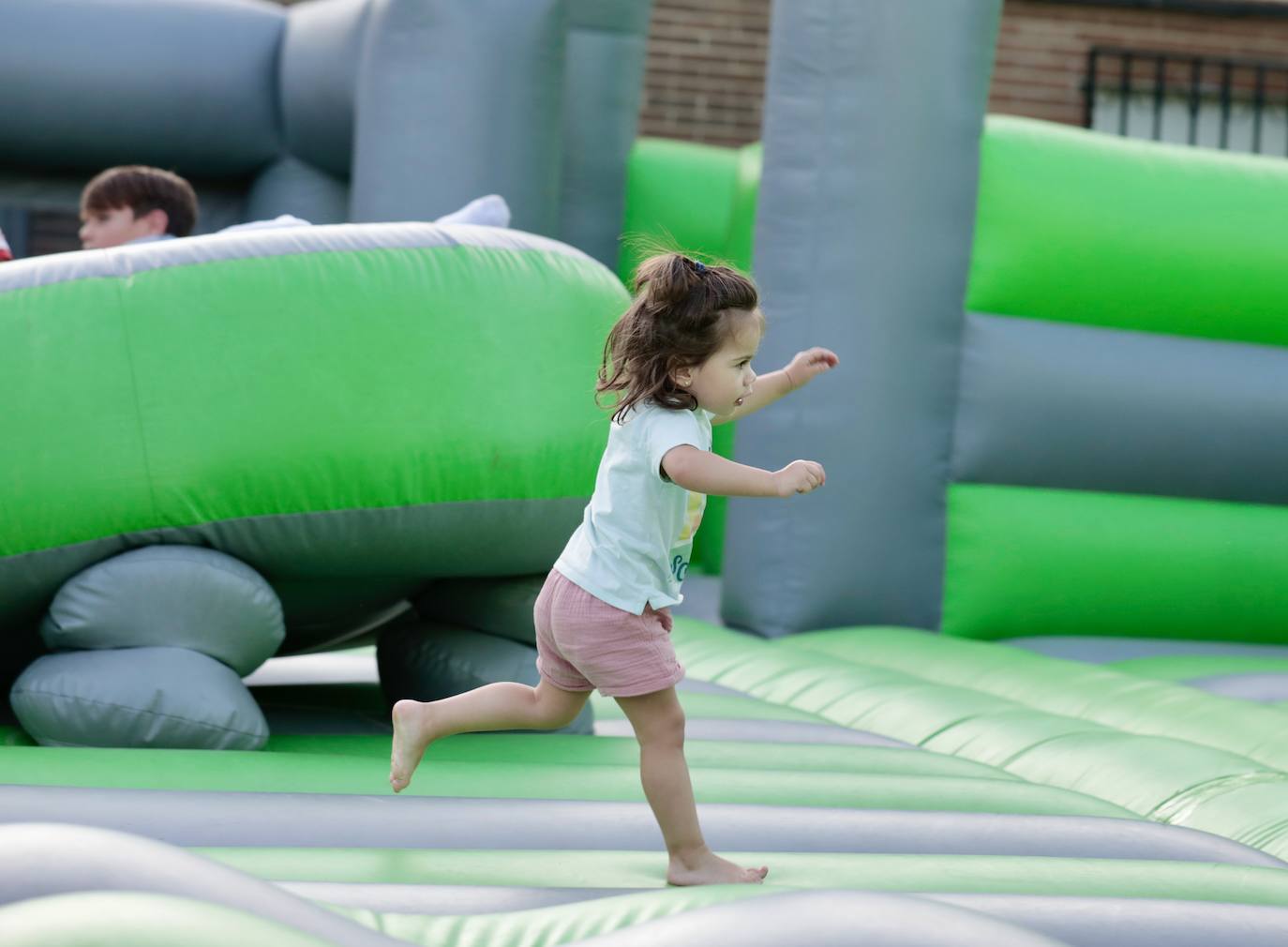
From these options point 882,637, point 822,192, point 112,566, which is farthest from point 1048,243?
point 112,566

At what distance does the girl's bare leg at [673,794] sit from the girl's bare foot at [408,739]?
0.74 feet

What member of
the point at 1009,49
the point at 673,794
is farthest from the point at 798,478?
the point at 1009,49

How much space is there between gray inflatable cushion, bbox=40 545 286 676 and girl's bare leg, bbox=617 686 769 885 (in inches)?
23.3

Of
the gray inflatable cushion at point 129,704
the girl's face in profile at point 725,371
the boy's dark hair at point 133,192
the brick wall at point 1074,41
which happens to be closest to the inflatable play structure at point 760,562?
the gray inflatable cushion at point 129,704

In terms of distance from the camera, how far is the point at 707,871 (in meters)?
1.22

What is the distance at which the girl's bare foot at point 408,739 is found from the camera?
1.43 meters

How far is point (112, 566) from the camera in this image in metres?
1.68

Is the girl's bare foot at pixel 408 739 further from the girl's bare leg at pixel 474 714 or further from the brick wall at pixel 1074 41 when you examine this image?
the brick wall at pixel 1074 41

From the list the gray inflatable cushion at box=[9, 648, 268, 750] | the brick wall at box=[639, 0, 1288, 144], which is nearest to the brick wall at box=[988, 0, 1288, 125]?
the brick wall at box=[639, 0, 1288, 144]

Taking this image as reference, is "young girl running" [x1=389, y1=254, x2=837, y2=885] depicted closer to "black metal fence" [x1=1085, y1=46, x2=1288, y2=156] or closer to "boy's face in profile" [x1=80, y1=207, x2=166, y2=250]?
"boy's face in profile" [x1=80, y1=207, x2=166, y2=250]

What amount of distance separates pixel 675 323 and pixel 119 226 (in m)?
1.81

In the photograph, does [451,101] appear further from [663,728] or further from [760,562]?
[663,728]

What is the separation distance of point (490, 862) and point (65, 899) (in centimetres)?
48

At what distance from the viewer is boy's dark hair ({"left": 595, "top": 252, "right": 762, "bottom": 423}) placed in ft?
4.32
